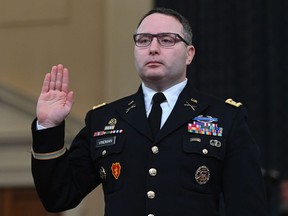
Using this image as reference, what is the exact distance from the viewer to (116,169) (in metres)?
2.87

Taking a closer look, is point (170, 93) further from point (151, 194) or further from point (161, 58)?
point (151, 194)

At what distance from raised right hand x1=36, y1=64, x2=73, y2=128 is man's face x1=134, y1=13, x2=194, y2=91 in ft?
0.89

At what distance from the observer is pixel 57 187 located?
9.44ft

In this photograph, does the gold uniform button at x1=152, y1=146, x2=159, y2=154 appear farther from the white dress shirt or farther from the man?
the white dress shirt

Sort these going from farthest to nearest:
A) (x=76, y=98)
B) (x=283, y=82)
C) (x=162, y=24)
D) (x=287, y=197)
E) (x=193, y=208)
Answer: (x=76, y=98) < (x=283, y=82) < (x=287, y=197) < (x=162, y=24) < (x=193, y=208)

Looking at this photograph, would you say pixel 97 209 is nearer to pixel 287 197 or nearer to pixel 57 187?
pixel 287 197

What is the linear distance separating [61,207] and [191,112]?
22.1 inches

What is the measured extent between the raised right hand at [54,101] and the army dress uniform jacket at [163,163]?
4cm

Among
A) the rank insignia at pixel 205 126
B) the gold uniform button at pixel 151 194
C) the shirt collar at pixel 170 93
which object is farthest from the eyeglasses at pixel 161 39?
the gold uniform button at pixel 151 194

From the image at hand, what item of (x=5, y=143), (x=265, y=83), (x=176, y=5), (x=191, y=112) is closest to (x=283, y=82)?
(x=265, y=83)

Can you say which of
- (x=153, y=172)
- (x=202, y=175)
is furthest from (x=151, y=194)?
(x=202, y=175)

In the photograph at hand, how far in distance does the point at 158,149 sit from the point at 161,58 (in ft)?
1.03

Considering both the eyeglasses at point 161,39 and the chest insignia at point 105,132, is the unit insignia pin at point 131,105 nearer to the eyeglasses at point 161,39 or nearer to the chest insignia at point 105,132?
the chest insignia at point 105,132

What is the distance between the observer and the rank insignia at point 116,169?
2.86 metres
